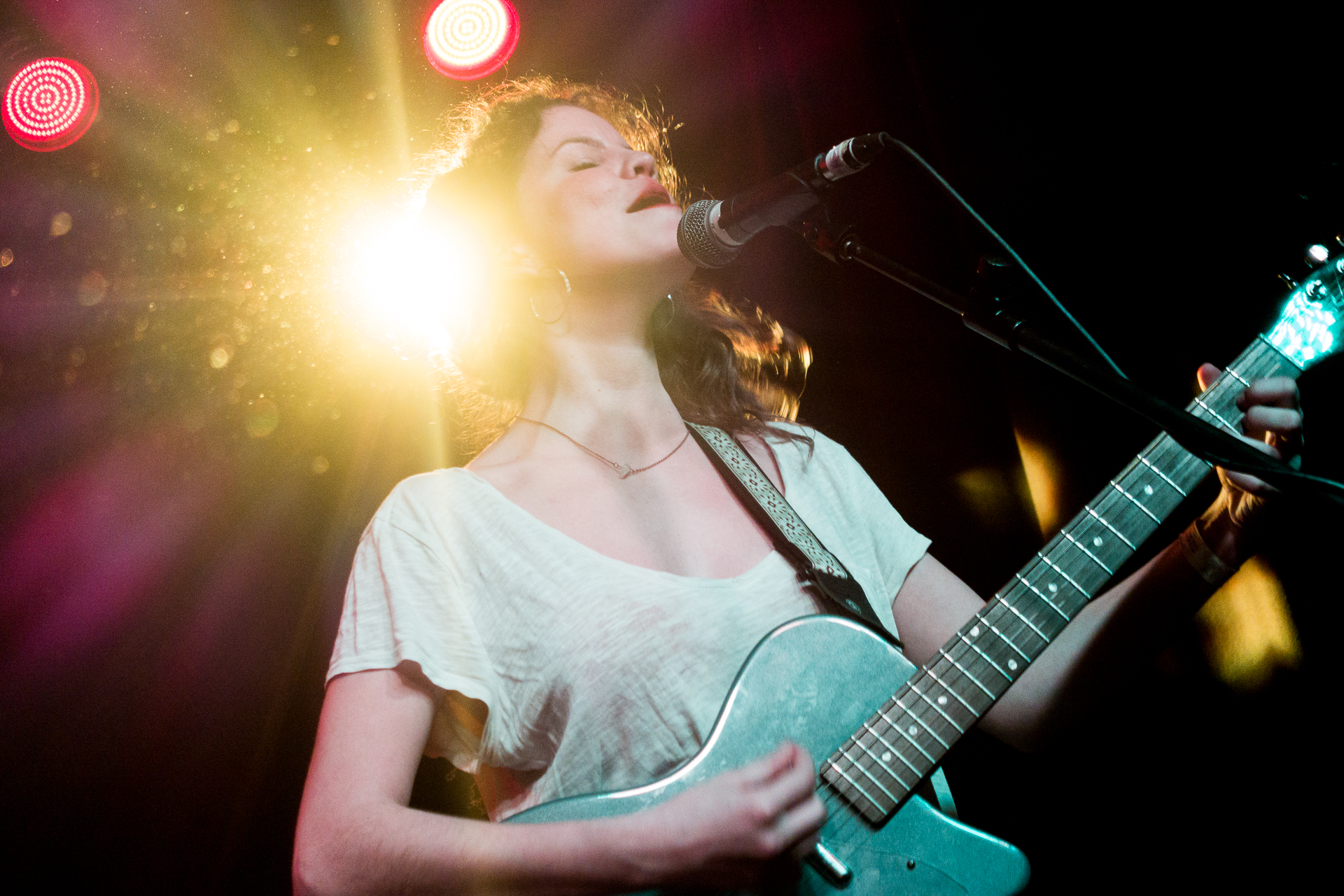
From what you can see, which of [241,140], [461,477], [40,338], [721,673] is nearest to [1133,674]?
[721,673]

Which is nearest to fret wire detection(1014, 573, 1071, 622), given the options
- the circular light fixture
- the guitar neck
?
the guitar neck

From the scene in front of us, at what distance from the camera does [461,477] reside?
1.44m

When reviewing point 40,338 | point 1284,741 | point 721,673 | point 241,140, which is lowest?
point 1284,741

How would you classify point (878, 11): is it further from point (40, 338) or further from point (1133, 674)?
point (40, 338)

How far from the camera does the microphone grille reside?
1.17 metres

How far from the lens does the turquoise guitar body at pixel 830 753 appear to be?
1005 millimetres

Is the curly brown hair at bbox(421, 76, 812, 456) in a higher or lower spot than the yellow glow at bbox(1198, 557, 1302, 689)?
higher

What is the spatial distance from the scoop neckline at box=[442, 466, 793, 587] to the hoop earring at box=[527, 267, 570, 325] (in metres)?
0.46

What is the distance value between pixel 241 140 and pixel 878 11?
6.26 ft

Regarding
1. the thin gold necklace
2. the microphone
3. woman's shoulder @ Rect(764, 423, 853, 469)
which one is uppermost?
the microphone

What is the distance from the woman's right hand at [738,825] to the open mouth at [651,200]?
1.19 m

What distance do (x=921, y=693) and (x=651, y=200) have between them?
3.82ft

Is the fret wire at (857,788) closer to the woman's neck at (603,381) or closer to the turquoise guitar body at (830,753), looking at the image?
the turquoise guitar body at (830,753)

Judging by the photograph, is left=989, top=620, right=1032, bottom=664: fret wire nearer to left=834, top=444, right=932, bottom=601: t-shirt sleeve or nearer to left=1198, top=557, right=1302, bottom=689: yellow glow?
left=834, top=444, right=932, bottom=601: t-shirt sleeve
